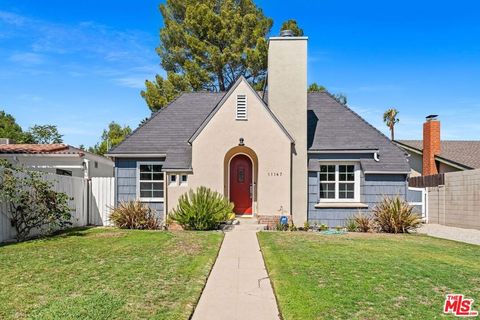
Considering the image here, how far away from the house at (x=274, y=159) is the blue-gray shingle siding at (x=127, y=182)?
43mm

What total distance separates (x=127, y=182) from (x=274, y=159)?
6.40m

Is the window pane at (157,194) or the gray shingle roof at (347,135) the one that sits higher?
the gray shingle roof at (347,135)

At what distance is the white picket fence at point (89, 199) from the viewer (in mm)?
15047

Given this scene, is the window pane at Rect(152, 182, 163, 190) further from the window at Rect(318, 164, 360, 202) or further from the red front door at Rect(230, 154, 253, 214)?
the window at Rect(318, 164, 360, 202)

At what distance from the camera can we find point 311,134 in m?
17.3

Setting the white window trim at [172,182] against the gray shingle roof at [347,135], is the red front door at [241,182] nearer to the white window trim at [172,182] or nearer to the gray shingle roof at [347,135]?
the white window trim at [172,182]

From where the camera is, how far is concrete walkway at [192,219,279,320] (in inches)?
212

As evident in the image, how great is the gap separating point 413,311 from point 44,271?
Result: 637 cm

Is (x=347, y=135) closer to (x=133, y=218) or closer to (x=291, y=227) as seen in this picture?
(x=291, y=227)

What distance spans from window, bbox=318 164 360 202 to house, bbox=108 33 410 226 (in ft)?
0.14

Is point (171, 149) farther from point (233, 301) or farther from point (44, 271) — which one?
point (233, 301)

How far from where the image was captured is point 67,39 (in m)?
19.4

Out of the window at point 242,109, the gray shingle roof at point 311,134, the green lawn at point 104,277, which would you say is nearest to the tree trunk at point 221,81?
the gray shingle roof at point 311,134

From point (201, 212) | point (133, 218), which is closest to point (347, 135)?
point (201, 212)
